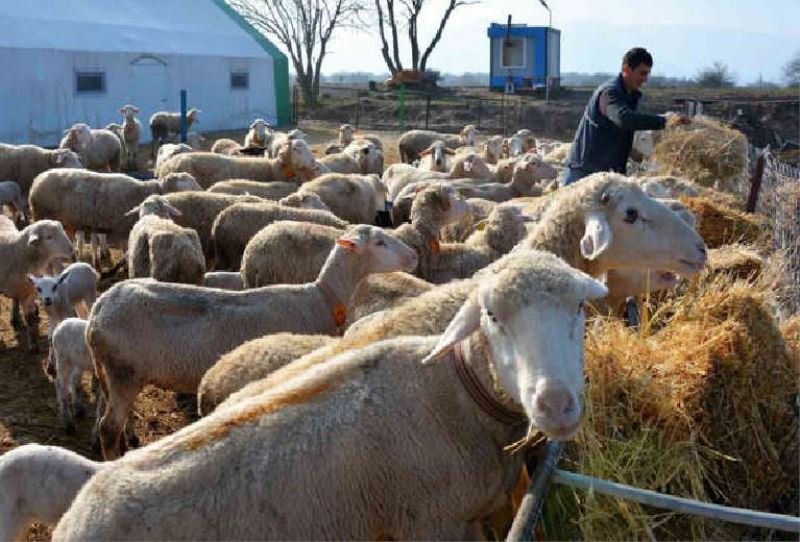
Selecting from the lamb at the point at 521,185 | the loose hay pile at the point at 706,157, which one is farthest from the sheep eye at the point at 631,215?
the loose hay pile at the point at 706,157

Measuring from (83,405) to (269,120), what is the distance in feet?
87.2

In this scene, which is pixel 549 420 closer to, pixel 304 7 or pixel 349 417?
pixel 349 417

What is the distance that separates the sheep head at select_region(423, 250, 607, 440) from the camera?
2453mm

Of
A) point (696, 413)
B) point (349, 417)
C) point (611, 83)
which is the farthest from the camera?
point (611, 83)

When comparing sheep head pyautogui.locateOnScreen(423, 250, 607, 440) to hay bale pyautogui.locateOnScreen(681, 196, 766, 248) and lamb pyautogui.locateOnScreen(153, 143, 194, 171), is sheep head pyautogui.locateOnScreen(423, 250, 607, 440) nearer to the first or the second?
hay bale pyautogui.locateOnScreen(681, 196, 766, 248)

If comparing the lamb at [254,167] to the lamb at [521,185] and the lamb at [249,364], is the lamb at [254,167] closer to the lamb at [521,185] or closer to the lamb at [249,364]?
the lamb at [521,185]

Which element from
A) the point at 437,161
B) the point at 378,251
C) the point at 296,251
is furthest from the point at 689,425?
the point at 437,161

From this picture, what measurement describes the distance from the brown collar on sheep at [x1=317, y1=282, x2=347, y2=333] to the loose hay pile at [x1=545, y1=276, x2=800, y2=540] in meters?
2.43

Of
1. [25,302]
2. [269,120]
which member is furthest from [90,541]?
[269,120]

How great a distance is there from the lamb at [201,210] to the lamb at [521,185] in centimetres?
309

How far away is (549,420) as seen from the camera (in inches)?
95.6

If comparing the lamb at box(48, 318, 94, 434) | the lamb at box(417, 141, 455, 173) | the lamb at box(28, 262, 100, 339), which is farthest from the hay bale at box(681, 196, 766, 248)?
the lamb at box(417, 141, 455, 173)

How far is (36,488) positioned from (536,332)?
288 centimetres

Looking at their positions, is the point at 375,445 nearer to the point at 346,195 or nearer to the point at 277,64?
the point at 346,195
